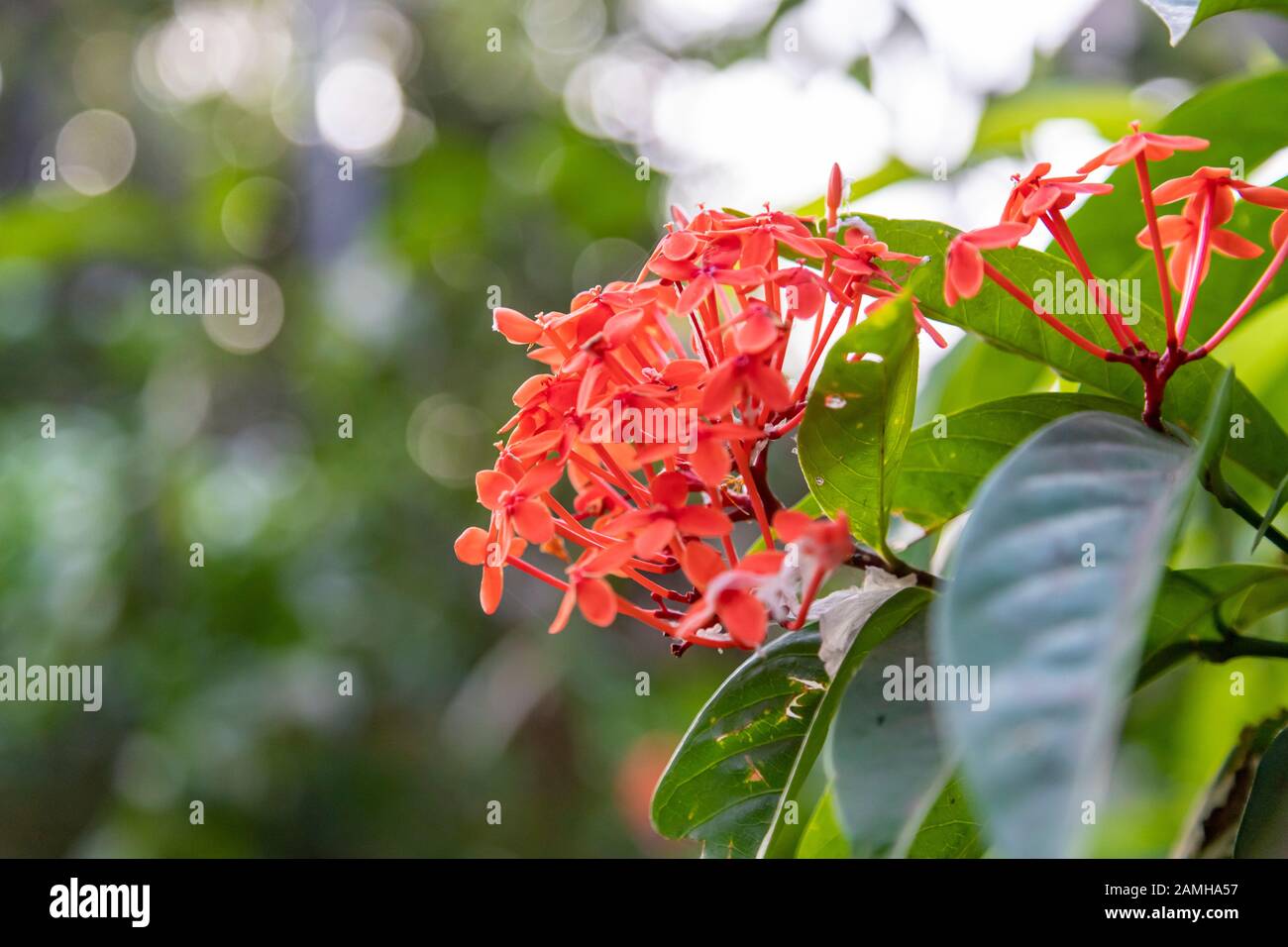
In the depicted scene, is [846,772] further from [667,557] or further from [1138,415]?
[1138,415]

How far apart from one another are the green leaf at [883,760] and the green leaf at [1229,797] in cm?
36

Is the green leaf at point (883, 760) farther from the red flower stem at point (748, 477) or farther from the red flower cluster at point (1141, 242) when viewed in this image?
the red flower cluster at point (1141, 242)

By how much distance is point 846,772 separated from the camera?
22.9 inches

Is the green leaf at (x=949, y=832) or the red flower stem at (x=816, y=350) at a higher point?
the red flower stem at (x=816, y=350)

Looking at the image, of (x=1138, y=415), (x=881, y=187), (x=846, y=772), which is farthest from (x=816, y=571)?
A: (x=881, y=187)

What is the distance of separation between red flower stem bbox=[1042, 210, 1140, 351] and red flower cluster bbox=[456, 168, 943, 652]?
0.31 ft

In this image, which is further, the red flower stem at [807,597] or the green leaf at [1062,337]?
the green leaf at [1062,337]

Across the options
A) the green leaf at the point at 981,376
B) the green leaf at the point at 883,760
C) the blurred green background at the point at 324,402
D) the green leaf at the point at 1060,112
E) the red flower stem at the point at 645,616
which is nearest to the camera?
the green leaf at the point at 883,760

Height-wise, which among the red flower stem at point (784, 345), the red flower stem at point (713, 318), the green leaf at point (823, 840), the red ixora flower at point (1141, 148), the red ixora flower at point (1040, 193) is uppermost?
the red ixora flower at point (1141, 148)

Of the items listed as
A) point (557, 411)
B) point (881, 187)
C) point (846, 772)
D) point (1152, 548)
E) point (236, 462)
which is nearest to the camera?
point (1152, 548)

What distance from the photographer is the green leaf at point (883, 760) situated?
56 centimetres

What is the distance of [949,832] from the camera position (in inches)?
29.9

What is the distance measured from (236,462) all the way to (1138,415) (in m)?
3.14

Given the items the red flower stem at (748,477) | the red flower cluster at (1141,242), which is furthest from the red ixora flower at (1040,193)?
the red flower stem at (748,477)
